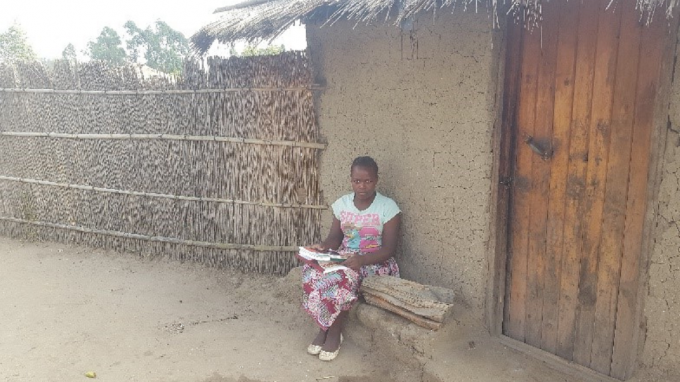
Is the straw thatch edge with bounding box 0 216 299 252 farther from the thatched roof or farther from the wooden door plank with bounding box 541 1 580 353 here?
the wooden door plank with bounding box 541 1 580 353

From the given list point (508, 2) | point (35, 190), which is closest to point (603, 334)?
point (508, 2)

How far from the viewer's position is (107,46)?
1192 inches

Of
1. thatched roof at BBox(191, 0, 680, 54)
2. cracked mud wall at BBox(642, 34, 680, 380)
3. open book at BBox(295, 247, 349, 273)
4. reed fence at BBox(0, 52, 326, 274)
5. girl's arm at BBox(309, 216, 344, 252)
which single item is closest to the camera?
cracked mud wall at BBox(642, 34, 680, 380)

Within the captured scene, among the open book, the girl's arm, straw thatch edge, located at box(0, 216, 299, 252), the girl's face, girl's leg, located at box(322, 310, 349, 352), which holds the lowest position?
girl's leg, located at box(322, 310, 349, 352)

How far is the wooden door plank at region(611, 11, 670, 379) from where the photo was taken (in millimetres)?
2309

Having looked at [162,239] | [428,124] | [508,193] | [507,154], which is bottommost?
[162,239]

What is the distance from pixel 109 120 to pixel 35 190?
4.70 feet

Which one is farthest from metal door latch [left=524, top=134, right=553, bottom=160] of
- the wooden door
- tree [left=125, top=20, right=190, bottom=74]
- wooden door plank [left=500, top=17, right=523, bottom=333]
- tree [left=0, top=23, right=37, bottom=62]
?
tree [left=125, top=20, right=190, bottom=74]

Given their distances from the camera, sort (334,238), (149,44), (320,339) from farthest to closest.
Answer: (149,44), (334,238), (320,339)

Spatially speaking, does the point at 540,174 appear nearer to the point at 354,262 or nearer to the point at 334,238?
the point at 354,262

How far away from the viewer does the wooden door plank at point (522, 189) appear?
2807mm

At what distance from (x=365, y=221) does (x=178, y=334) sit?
5.29 ft

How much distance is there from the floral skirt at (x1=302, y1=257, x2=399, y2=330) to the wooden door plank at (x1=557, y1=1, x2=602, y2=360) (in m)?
1.26

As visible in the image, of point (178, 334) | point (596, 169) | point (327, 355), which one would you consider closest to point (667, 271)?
point (596, 169)
